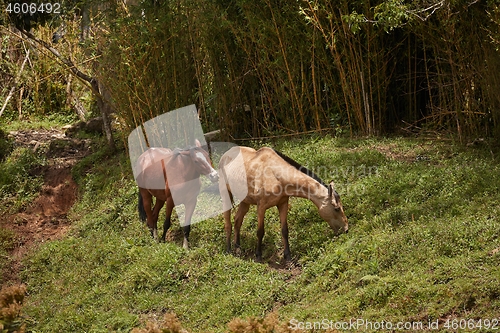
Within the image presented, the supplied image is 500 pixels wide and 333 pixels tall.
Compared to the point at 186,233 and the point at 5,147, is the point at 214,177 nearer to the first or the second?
the point at 186,233

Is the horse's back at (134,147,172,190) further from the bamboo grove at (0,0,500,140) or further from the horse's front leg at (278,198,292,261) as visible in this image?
the bamboo grove at (0,0,500,140)

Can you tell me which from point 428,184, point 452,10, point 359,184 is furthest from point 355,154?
point 452,10

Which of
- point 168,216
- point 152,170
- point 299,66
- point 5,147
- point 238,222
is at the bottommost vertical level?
point 238,222

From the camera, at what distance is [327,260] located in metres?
7.09

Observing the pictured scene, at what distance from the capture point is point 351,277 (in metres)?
6.63

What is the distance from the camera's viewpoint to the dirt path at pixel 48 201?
34.1 ft

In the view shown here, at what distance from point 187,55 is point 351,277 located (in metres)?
6.10

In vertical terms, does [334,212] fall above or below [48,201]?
below

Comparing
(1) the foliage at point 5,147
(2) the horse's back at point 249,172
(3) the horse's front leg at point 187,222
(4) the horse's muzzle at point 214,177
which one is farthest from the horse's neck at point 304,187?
(1) the foliage at point 5,147

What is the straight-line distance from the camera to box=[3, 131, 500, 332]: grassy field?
5.95 metres

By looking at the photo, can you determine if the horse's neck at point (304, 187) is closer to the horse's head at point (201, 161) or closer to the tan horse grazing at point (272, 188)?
the tan horse grazing at point (272, 188)

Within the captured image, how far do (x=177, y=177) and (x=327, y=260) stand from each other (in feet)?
7.94

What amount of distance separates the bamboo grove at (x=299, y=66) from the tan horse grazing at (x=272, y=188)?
265 cm

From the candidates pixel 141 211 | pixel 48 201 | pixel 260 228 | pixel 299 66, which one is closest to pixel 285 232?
pixel 260 228
